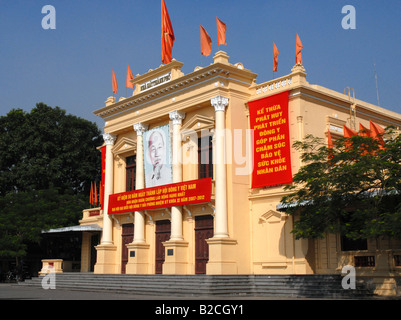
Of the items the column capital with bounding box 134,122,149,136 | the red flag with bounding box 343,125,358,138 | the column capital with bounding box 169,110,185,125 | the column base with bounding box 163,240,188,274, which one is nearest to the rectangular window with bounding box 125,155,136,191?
the column capital with bounding box 134,122,149,136

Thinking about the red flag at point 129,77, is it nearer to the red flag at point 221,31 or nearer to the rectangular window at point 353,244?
the red flag at point 221,31

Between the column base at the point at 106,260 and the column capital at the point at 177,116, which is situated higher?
the column capital at the point at 177,116

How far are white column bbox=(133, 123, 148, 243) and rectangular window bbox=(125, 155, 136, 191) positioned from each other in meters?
1.73

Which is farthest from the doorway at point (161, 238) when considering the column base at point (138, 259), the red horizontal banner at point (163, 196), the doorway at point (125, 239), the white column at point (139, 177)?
the doorway at point (125, 239)

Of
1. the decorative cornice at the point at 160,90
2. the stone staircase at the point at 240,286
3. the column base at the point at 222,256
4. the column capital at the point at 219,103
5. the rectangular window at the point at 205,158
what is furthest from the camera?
the rectangular window at the point at 205,158

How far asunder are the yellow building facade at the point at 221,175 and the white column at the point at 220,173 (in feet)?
0.15

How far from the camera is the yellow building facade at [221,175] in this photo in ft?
73.6

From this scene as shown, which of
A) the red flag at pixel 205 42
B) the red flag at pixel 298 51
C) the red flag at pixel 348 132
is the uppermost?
the red flag at pixel 205 42

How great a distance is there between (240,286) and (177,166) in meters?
7.59

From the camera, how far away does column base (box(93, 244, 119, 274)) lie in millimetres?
29422

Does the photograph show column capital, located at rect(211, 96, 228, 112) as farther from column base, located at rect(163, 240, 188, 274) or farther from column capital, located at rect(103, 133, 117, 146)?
column capital, located at rect(103, 133, 117, 146)
